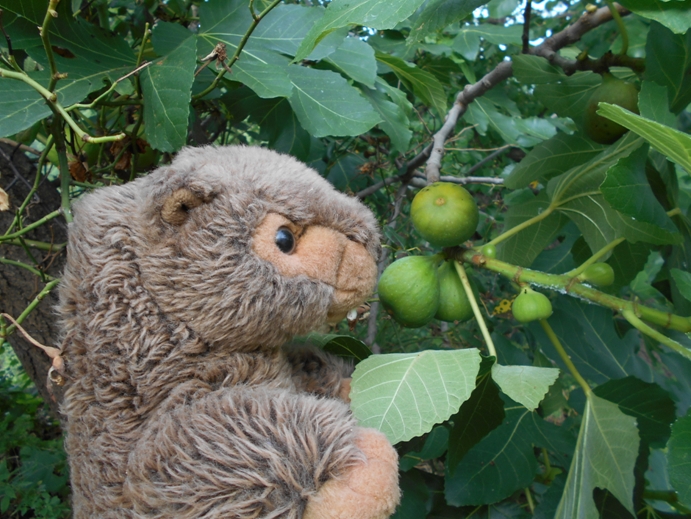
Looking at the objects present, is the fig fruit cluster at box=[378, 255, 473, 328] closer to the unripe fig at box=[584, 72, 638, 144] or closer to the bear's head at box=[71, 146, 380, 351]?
the bear's head at box=[71, 146, 380, 351]

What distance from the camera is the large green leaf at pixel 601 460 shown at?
89cm

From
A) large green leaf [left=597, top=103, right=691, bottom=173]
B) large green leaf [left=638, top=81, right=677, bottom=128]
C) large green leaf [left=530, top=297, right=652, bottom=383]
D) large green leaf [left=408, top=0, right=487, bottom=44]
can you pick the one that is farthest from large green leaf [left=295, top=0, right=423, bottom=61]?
large green leaf [left=530, top=297, right=652, bottom=383]

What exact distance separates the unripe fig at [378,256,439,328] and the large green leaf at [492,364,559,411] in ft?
0.63

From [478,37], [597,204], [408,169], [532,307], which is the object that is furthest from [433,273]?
[478,37]

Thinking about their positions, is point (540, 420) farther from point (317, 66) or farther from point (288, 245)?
point (317, 66)

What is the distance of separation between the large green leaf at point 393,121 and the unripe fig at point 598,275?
24.1 inches

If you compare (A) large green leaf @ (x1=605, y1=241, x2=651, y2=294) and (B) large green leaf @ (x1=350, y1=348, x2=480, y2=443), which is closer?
(B) large green leaf @ (x1=350, y1=348, x2=480, y2=443)

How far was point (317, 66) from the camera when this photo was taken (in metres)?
1.38

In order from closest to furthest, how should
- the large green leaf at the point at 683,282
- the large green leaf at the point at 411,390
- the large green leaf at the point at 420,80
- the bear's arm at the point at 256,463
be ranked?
the bear's arm at the point at 256,463 < the large green leaf at the point at 411,390 < the large green leaf at the point at 683,282 < the large green leaf at the point at 420,80

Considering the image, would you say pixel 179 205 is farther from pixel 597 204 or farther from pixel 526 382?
pixel 597 204

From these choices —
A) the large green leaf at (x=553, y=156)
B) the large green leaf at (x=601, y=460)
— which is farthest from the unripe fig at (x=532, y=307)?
the large green leaf at (x=553, y=156)

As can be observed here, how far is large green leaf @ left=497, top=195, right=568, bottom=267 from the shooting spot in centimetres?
129

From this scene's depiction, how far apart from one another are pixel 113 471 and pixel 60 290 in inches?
11.6

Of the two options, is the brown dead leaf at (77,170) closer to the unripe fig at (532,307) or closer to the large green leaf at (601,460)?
the unripe fig at (532,307)
